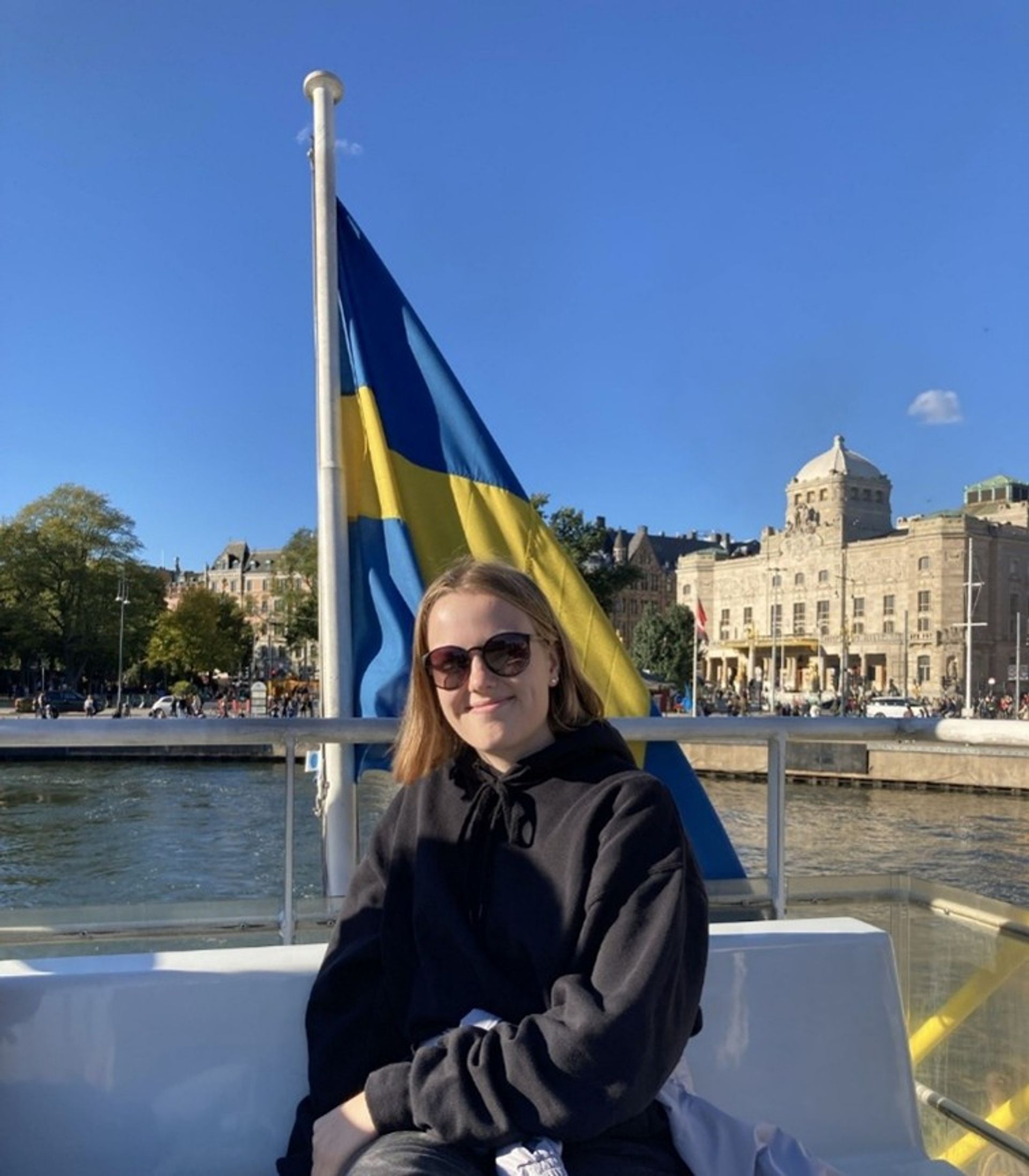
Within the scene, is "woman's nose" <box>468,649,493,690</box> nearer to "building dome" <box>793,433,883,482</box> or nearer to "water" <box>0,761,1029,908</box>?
"water" <box>0,761,1029,908</box>

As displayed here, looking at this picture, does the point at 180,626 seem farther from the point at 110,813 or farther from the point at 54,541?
the point at 110,813

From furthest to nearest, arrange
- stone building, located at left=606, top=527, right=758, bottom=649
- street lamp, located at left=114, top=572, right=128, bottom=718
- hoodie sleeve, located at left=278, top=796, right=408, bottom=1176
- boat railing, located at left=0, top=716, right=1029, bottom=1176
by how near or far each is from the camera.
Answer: stone building, located at left=606, top=527, right=758, bottom=649
street lamp, located at left=114, top=572, right=128, bottom=718
boat railing, located at left=0, top=716, right=1029, bottom=1176
hoodie sleeve, located at left=278, top=796, right=408, bottom=1176

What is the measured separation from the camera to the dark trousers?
147cm

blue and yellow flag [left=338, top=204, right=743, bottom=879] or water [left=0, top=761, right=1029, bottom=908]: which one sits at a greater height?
blue and yellow flag [left=338, top=204, right=743, bottom=879]

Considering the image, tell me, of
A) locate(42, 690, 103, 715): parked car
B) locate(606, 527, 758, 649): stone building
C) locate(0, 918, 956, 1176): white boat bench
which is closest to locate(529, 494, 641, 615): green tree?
locate(42, 690, 103, 715): parked car

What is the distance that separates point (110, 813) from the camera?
19.2 meters

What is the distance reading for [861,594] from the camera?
9569 cm

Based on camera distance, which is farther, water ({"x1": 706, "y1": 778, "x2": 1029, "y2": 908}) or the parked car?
the parked car

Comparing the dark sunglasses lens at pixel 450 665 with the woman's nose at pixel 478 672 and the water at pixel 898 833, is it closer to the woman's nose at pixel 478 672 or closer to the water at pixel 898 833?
the woman's nose at pixel 478 672

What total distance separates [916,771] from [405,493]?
1145 inches

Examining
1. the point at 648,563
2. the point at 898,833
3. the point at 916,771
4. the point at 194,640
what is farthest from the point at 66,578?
the point at 648,563

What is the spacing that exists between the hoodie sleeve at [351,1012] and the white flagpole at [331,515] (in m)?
1.40

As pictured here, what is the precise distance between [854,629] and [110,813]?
83527 mm

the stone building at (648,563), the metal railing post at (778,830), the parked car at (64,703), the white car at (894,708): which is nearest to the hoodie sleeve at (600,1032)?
the metal railing post at (778,830)
